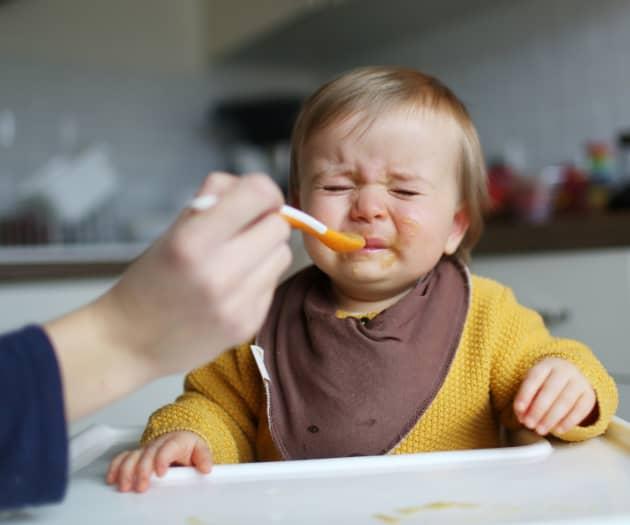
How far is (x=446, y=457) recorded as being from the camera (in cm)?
70

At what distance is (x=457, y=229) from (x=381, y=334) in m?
0.17

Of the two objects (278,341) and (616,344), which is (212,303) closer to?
(278,341)

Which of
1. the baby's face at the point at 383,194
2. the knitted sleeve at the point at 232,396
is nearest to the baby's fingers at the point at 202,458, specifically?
→ the knitted sleeve at the point at 232,396

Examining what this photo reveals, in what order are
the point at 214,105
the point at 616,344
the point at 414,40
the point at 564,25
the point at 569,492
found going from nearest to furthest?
the point at 569,492, the point at 616,344, the point at 564,25, the point at 414,40, the point at 214,105

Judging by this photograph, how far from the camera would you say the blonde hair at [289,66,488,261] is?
2.93 ft

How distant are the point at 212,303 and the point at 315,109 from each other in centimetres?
48

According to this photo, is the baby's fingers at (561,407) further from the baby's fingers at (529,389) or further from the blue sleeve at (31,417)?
the blue sleeve at (31,417)

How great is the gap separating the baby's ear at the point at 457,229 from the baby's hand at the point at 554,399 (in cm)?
22

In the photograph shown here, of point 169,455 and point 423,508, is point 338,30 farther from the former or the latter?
point 423,508

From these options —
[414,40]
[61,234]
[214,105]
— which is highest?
[414,40]

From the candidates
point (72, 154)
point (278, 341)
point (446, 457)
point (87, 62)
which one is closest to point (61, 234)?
point (72, 154)

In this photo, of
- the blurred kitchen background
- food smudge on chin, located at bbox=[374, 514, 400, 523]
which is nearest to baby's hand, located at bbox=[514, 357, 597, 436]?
food smudge on chin, located at bbox=[374, 514, 400, 523]

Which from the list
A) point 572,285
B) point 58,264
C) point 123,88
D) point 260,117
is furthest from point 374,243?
point 123,88

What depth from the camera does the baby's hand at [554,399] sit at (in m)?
0.74
